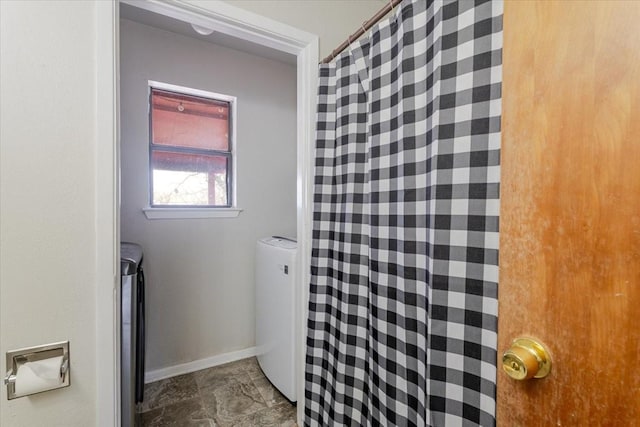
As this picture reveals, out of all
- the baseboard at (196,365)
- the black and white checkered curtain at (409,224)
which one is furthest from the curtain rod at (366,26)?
the baseboard at (196,365)

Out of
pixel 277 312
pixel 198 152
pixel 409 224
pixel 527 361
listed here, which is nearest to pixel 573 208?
pixel 527 361

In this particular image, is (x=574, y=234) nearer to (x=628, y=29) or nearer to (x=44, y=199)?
(x=628, y=29)

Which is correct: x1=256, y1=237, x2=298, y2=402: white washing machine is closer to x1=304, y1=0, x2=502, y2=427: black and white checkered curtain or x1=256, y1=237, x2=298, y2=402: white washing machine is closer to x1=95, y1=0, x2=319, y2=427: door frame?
x1=304, y1=0, x2=502, y2=427: black and white checkered curtain

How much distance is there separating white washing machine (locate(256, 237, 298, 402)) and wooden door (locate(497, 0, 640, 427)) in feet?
3.91

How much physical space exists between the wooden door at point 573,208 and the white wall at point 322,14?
41.3 inches

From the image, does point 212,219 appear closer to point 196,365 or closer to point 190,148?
point 190,148

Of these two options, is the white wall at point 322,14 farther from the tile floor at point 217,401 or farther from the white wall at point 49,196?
the tile floor at point 217,401

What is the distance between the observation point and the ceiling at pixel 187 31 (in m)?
1.81

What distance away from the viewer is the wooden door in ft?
1.24

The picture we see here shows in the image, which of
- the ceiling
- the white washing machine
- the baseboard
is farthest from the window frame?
the baseboard

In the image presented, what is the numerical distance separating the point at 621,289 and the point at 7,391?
1449 millimetres

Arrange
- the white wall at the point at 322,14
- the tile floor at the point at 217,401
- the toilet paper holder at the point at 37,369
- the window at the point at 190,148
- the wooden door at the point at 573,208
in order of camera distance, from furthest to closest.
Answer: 1. the window at the point at 190,148
2. the tile floor at the point at 217,401
3. the white wall at the point at 322,14
4. the toilet paper holder at the point at 37,369
5. the wooden door at the point at 573,208

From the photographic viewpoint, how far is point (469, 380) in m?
A: 0.73

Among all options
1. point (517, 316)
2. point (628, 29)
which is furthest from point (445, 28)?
point (517, 316)
